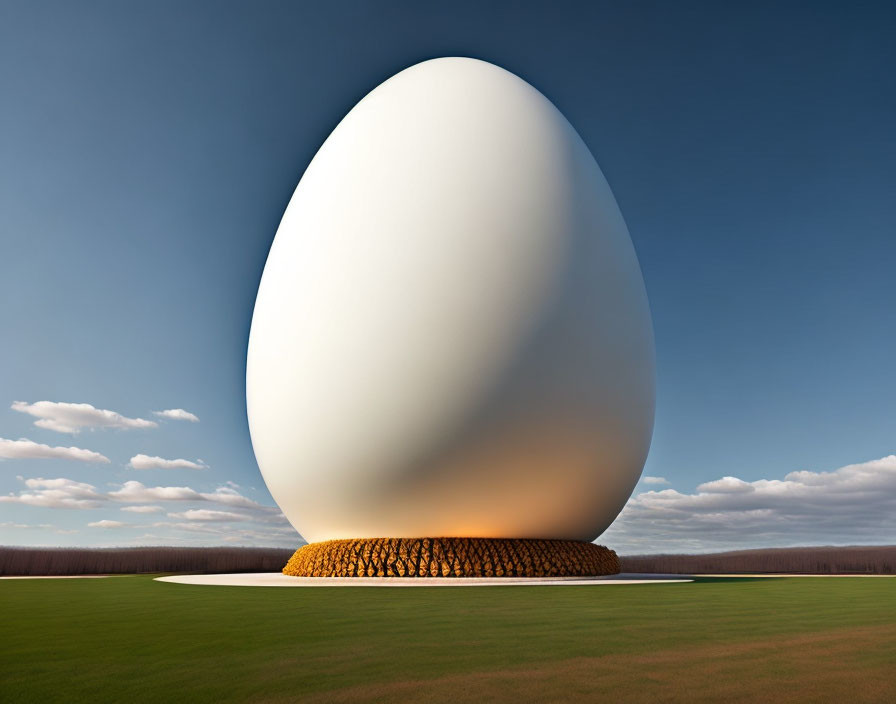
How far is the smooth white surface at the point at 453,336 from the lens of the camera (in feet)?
40.0

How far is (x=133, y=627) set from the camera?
5680 mm

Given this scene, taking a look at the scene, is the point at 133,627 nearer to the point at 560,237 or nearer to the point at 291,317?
the point at 291,317

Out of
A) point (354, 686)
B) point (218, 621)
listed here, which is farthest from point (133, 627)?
point (354, 686)

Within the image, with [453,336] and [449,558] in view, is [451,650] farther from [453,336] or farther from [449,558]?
[453,336]

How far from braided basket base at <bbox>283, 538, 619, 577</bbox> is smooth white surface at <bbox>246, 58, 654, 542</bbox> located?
0.35 metres

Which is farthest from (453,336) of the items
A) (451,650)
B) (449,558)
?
(451,650)

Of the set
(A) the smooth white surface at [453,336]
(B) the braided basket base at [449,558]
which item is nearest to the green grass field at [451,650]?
(B) the braided basket base at [449,558]

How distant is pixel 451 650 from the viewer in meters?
4.46

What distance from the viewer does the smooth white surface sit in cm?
1219

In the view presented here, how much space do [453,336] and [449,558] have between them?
A: 3699mm

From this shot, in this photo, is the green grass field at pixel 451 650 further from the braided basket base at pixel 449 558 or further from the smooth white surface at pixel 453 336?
the smooth white surface at pixel 453 336

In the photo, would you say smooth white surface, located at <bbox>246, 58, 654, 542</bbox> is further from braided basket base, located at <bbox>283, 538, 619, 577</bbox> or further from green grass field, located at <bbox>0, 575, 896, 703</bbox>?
green grass field, located at <bbox>0, 575, 896, 703</bbox>

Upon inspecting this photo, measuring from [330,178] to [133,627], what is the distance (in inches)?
412

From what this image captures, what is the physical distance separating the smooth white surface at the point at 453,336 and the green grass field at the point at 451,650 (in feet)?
14.8
